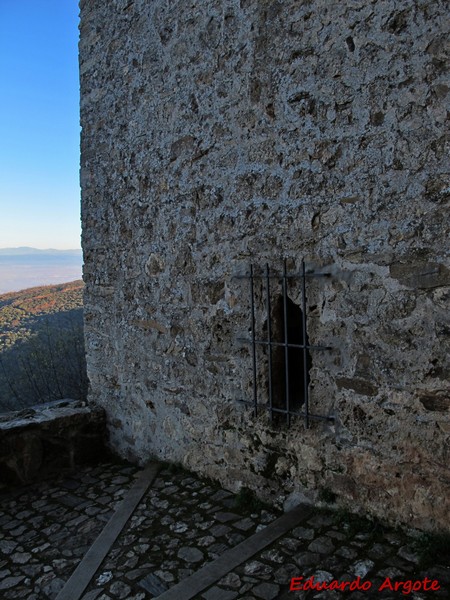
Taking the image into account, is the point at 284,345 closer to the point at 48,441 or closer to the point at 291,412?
the point at 291,412

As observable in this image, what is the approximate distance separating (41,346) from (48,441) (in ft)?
19.9

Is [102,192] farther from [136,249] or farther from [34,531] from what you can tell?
[34,531]

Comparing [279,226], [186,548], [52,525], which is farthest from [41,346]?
[279,226]

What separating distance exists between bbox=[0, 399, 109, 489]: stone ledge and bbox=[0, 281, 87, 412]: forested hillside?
3987 millimetres

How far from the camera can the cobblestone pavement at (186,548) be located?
248cm

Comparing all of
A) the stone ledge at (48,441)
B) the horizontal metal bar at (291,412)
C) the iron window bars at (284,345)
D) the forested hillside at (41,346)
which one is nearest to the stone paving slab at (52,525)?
the stone ledge at (48,441)

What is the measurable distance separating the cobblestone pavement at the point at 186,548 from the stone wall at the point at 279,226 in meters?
0.20

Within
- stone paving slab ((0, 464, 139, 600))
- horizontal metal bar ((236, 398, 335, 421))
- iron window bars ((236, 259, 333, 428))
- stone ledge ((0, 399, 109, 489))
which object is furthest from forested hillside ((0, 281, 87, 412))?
iron window bars ((236, 259, 333, 428))

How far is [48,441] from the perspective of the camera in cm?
434

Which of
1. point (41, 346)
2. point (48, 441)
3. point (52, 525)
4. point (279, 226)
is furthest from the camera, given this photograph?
point (41, 346)

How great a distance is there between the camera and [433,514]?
2627mm

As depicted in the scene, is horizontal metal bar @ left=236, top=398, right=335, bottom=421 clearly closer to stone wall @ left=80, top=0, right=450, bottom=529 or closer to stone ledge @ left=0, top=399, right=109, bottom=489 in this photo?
stone wall @ left=80, top=0, right=450, bottom=529

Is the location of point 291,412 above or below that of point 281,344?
below

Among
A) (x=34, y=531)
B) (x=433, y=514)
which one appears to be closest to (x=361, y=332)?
(x=433, y=514)
